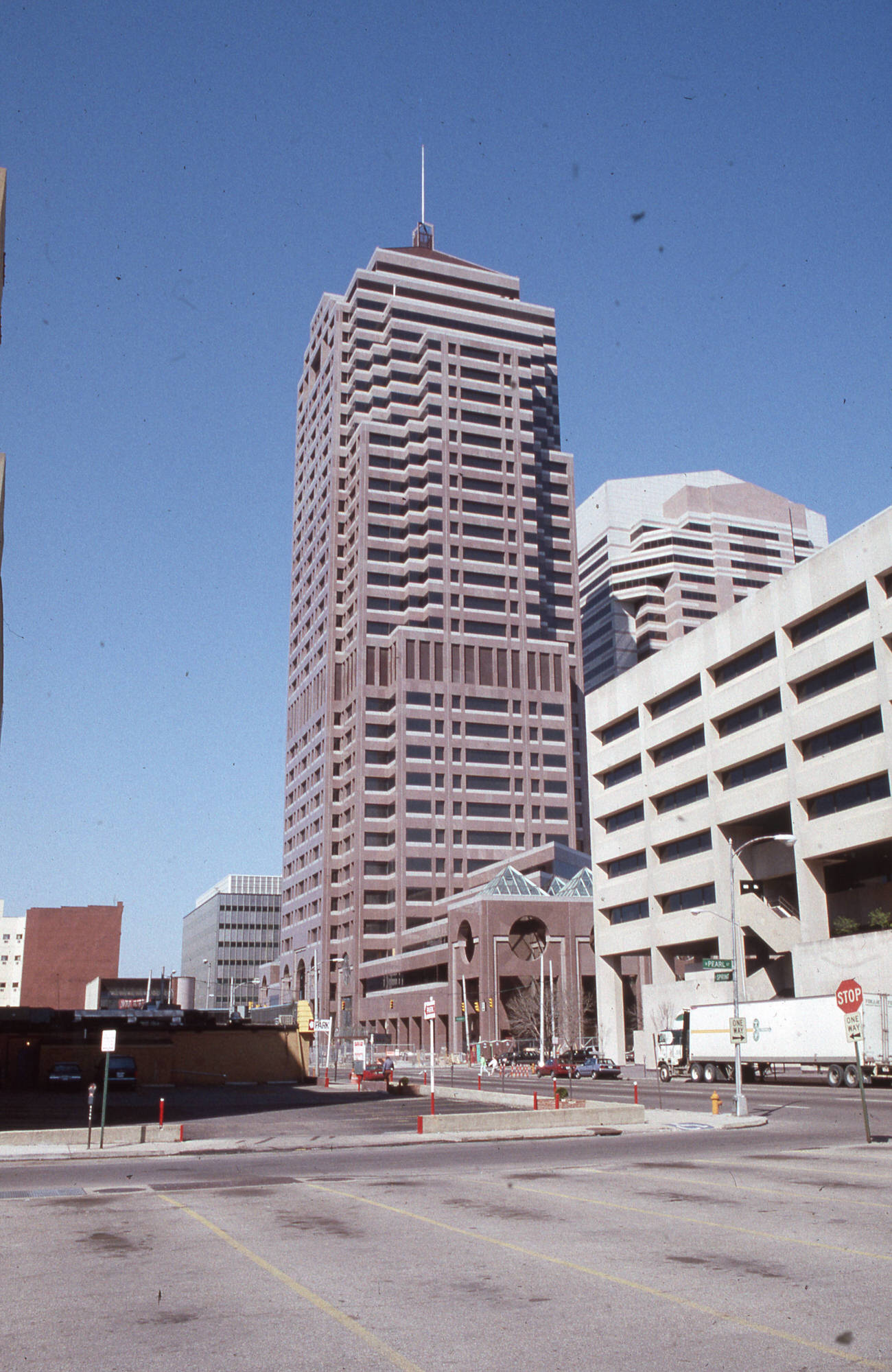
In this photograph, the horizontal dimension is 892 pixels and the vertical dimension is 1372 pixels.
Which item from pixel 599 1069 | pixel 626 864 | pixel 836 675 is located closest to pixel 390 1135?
pixel 599 1069

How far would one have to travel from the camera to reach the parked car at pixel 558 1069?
6850 cm

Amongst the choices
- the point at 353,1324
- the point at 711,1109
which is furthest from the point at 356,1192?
the point at 711,1109

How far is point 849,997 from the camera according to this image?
2500 cm

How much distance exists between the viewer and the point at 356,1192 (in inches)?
707

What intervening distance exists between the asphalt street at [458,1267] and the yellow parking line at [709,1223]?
0.17ft

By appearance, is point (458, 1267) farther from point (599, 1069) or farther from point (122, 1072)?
point (599, 1069)

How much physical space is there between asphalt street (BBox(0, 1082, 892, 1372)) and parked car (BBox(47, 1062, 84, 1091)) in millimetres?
40338

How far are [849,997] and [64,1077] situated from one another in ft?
152

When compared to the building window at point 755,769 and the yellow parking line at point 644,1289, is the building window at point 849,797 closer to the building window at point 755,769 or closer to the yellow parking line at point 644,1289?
the building window at point 755,769

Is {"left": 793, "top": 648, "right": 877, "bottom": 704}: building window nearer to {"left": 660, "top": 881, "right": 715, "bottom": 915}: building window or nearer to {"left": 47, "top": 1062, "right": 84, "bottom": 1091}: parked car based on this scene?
{"left": 660, "top": 881, "right": 715, "bottom": 915}: building window

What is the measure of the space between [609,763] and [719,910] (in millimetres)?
19211

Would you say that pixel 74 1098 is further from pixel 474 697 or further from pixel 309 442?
pixel 309 442

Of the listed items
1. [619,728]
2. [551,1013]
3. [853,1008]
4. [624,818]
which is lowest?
[551,1013]

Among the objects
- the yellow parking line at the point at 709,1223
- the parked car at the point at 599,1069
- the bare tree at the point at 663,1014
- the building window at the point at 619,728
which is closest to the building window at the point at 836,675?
the building window at the point at 619,728
